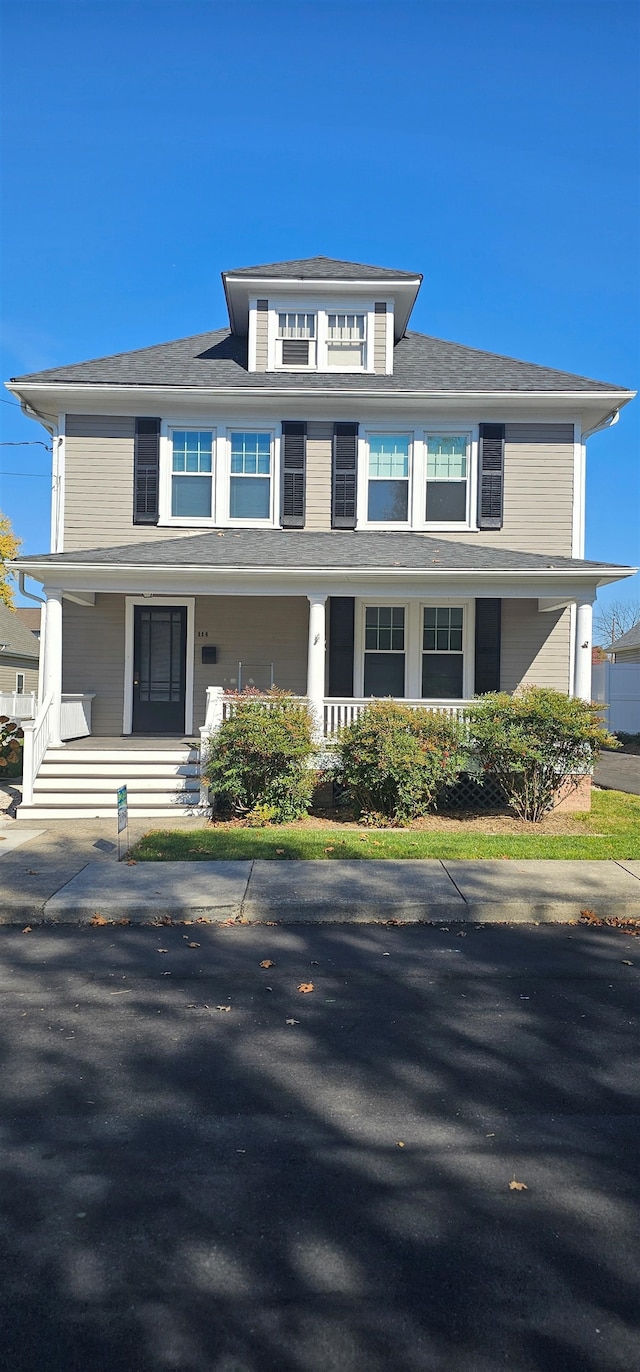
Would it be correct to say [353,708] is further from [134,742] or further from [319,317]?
[319,317]

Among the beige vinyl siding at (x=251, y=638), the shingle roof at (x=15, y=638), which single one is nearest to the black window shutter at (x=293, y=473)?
the beige vinyl siding at (x=251, y=638)

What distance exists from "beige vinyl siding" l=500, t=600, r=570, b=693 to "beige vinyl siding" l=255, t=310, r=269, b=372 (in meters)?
5.72

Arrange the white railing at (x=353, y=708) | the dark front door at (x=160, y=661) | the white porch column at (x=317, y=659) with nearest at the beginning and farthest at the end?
the white railing at (x=353, y=708) → the white porch column at (x=317, y=659) → the dark front door at (x=160, y=661)

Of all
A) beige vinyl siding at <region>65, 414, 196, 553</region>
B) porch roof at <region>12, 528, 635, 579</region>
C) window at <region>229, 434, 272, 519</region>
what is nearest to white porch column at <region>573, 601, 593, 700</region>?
porch roof at <region>12, 528, 635, 579</region>

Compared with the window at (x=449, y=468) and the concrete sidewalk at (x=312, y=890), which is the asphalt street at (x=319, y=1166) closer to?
the concrete sidewalk at (x=312, y=890)

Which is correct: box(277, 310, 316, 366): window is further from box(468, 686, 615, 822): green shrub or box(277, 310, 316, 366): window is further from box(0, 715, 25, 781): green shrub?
box(0, 715, 25, 781): green shrub

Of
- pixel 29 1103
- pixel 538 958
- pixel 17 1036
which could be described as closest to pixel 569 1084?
pixel 538 958

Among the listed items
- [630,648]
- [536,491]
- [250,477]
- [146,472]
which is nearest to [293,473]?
[250,477]

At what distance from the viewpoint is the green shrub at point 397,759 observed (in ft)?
34.1

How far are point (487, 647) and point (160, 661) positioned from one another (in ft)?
17.6

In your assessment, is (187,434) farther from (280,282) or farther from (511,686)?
(511,686)

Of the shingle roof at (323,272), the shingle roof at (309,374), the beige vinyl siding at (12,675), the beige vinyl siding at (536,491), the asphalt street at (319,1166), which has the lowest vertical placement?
the asphalt street at (319,1166)

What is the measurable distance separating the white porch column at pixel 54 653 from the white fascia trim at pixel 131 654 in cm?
170

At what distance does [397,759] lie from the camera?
33.7 feet
